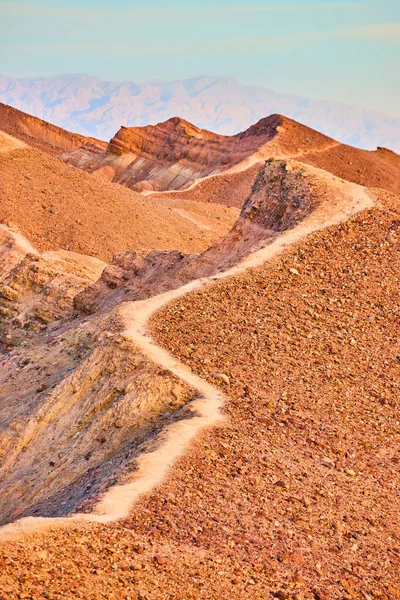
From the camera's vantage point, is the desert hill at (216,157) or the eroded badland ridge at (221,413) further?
the desert hill at (216,157)

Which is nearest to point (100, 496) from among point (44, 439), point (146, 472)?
point (146, 472)

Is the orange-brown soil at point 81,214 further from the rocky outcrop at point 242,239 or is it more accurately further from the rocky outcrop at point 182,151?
the rocky outcrop at point 182,151

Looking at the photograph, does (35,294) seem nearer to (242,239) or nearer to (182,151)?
(242,239)

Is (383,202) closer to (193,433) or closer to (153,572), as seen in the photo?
(193,433)

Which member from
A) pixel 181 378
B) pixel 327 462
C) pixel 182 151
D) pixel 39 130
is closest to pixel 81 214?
pixel 181 378

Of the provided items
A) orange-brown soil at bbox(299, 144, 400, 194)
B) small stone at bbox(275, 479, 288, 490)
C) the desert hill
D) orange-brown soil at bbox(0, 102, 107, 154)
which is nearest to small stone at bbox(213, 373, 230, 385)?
small stone at bbox(275, 479, 288, 490)

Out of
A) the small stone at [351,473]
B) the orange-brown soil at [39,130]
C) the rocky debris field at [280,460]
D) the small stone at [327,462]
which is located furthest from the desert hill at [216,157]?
the small stone at [351,473]
